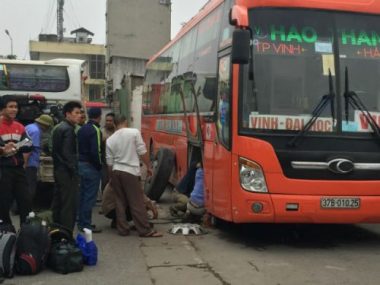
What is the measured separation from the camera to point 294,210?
7.25 metres

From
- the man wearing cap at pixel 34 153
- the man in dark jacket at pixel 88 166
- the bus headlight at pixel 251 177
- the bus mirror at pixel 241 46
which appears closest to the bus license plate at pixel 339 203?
the bus headlight at pixel 251 177

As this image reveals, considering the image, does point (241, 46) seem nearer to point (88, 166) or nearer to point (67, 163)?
point (67, 163)

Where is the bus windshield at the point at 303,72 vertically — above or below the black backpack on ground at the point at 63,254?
above

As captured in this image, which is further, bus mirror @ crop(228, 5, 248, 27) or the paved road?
bus mirror @ crop(228, 5, 248, 27)

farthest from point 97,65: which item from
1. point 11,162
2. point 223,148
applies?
point 223,148

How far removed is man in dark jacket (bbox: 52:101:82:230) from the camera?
783cm

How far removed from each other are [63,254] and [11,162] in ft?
5.32

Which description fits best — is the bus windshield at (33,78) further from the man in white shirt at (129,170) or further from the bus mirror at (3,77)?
the man in white shirt at (129,170)

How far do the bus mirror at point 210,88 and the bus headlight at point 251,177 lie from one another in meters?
1.39

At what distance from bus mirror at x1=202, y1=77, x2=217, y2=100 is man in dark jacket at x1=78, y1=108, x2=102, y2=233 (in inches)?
64.8

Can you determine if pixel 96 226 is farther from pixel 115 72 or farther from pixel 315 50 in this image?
pixel 115 72

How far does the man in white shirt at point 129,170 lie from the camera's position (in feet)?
27.4

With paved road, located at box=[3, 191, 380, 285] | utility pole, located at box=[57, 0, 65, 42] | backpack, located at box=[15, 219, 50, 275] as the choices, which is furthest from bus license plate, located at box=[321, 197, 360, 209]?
utility pole, located at box=[57, 0, 65, 42]

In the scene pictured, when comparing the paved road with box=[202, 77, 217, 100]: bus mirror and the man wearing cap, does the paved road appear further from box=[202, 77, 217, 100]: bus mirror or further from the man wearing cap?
box=[202, 77, 217, 100]: bus mirror
